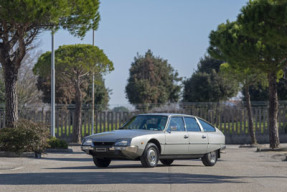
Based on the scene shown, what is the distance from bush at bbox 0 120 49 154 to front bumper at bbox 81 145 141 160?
566cm

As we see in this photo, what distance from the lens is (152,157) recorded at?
1634cm

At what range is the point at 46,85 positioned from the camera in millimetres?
64625

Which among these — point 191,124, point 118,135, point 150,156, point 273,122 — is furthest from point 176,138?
point 273,122

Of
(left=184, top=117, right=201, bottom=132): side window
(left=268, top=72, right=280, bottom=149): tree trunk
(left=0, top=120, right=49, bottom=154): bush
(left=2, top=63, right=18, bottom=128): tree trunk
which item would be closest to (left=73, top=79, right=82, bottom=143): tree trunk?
(left=268, top=72, right=280, bottom=149): tree trunk

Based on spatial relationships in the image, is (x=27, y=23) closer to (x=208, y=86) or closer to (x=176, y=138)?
(x=176, y=138)

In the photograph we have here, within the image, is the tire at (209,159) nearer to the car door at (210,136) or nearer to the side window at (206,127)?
the car door at (210,136)

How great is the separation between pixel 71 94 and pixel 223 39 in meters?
37.6

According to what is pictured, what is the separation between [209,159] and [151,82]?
214 ft

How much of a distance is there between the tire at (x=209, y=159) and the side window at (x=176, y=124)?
1232 mm

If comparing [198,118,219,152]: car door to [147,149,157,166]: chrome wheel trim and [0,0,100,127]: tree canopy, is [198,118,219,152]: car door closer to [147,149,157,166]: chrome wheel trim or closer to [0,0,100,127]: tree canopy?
[147,149,157,166]: chrome wheel trim

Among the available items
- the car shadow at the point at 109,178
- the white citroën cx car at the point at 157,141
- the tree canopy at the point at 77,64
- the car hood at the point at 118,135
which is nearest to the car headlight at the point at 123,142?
the white citroën cx car at the point at 157,141

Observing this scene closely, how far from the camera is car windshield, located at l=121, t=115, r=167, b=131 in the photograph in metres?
17.2

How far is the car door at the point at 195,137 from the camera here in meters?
17.8
